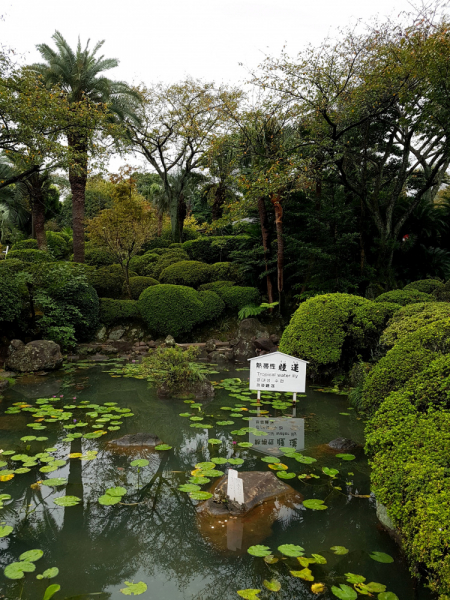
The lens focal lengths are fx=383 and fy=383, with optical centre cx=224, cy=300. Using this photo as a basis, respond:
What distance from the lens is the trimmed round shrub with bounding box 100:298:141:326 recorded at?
11938mm

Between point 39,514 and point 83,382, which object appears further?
point 83,382

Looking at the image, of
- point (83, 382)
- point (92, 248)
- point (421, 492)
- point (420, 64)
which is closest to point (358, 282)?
point (420, 64)

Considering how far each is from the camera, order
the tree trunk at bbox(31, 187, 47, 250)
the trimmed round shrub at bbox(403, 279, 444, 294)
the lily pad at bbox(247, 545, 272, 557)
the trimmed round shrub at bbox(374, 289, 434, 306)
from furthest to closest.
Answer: the tree trunk at bbox(31, 187, 47, 250)
the trimmed round shrub at bbox(403, 279, 444, 294)
the trimmed round shrub at bbox(374, 289, 434, 306)
the lily pad at bbox(247, 545, 272, 557)

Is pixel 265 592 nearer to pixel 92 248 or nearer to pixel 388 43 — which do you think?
pixel 388 43

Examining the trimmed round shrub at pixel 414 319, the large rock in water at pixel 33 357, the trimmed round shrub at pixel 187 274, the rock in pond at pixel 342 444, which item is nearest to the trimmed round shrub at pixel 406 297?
the trimmed round shrub at pixel 414 319

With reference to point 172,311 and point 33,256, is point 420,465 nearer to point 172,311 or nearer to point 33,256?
point 172,311

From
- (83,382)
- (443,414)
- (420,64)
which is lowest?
(83,382)

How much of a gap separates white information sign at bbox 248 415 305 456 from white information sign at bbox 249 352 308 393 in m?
0.59

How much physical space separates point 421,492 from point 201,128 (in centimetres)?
1921

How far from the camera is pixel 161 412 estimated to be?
242 inches

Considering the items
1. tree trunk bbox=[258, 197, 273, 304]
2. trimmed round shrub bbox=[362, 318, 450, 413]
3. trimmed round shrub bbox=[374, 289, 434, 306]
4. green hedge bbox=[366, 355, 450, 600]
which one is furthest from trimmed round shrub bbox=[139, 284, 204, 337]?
green hedge bbox=[366, 355, 450, 600]

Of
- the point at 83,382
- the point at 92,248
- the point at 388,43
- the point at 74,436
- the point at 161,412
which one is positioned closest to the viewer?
the point at 74,436

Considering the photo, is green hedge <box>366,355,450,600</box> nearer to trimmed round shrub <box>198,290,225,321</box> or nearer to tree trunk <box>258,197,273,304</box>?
tree trunk <box>258,197,273,304</box>

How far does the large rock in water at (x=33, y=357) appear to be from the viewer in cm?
846
